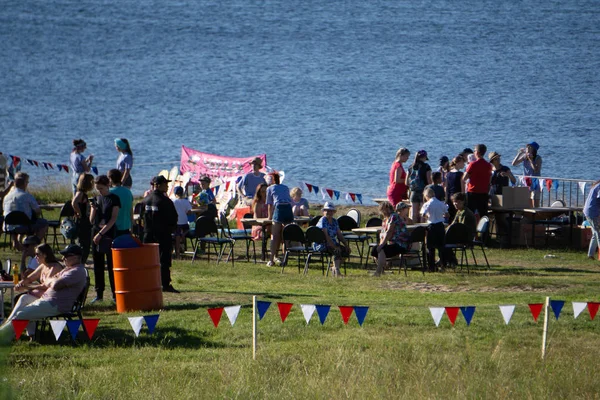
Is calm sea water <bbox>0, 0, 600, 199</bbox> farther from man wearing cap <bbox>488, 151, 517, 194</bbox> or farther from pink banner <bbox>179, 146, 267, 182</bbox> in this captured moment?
man wearing cap <bbox>488, 151, 517, 194</bbox>

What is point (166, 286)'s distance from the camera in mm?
12820

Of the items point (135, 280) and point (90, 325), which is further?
point (135, 280)

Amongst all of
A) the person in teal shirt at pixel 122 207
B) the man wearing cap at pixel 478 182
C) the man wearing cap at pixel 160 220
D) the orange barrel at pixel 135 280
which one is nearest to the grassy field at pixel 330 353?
the orange barrel at pixel 135 280

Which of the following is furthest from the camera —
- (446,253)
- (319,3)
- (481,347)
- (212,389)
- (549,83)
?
(319,3)

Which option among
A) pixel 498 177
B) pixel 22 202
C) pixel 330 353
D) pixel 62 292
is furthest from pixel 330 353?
pixel 498 177

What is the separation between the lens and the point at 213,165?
24.9 meters

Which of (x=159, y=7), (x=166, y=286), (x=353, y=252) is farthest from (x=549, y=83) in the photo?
(x=166, y=286)

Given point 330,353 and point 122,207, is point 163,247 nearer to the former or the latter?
point 122,207

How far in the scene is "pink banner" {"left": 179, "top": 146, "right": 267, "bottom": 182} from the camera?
79.3ft

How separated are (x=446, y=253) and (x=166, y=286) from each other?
4649mm

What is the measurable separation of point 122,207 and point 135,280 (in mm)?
1160

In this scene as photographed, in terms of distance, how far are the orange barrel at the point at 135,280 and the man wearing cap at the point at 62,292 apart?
40.0 inches

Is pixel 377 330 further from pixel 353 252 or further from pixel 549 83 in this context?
pixel 549 83

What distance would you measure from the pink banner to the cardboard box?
6.79 metres
